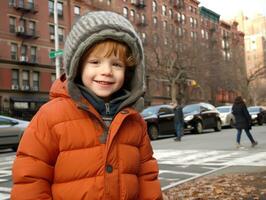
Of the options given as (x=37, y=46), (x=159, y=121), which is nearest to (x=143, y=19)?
(x=37, y=46)

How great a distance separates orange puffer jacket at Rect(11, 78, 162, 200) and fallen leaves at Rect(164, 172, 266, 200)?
12.3 ft

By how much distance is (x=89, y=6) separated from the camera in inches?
2115

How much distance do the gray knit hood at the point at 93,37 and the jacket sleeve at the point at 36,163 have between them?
0.82 feet

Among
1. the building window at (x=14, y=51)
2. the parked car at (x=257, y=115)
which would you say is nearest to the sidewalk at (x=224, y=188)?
the parked car at (x=257, y=115)

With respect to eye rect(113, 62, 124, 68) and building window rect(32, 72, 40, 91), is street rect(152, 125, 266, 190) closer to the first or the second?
eye rect(113, 62, 124, 68)

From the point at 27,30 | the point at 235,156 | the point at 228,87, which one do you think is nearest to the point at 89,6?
the point at 27,30

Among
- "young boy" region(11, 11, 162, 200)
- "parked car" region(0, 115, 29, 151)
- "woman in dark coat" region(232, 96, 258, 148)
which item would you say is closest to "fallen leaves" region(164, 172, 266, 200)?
"young boy" region(11, 11, 162, 200)

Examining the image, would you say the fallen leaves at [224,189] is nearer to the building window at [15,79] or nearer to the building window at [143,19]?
the building window at [15,79]

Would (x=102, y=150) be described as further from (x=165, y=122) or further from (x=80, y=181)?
(x=165, y=122)

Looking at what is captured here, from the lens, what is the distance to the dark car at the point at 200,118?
982 inches

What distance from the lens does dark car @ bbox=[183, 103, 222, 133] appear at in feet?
81.8

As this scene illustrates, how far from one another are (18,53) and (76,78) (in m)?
44.4

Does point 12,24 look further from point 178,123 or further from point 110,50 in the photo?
point 110,50

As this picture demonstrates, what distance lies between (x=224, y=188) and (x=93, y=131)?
5.09m
